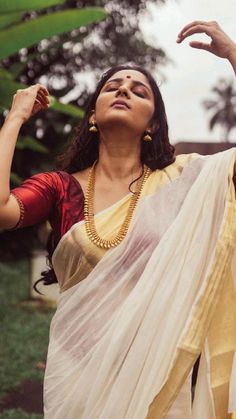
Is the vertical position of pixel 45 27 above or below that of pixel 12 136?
below

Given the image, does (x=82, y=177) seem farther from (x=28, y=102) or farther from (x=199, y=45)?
(x=199, y=45)

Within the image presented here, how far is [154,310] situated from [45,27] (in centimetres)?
277

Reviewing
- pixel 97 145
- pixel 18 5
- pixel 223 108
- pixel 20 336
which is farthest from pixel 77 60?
pixel 223 108

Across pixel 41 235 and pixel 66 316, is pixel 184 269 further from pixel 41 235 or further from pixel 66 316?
pixel 41 235

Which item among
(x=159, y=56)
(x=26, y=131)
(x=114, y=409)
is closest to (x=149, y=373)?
(x=114, y=409)

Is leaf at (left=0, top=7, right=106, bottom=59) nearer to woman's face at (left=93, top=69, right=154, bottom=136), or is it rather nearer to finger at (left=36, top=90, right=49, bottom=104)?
woman's face at (left=93, top=69, right=154, bottom=136)

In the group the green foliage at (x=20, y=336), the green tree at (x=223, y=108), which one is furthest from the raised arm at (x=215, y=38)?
the green tree at (x=223, y=108)

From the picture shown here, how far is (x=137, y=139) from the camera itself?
2078 millimetres

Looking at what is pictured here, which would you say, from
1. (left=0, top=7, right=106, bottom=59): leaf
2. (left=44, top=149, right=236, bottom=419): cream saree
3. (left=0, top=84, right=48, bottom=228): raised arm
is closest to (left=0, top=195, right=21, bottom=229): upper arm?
(left=0, top=84, right=48, bottom=228): raised arm

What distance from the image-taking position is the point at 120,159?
6.77ft

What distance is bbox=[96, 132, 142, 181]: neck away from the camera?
2049mm

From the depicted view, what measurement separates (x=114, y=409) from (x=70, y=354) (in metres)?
0.28

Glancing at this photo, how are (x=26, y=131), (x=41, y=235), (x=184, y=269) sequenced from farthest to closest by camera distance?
(x=41, y=235), (x=26, y=131), (x=184, y=269)

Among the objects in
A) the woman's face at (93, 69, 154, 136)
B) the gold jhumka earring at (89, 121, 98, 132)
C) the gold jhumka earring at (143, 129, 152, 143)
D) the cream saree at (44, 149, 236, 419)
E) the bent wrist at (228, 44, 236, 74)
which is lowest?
the cream saree at (44, 149, 236, 419)
